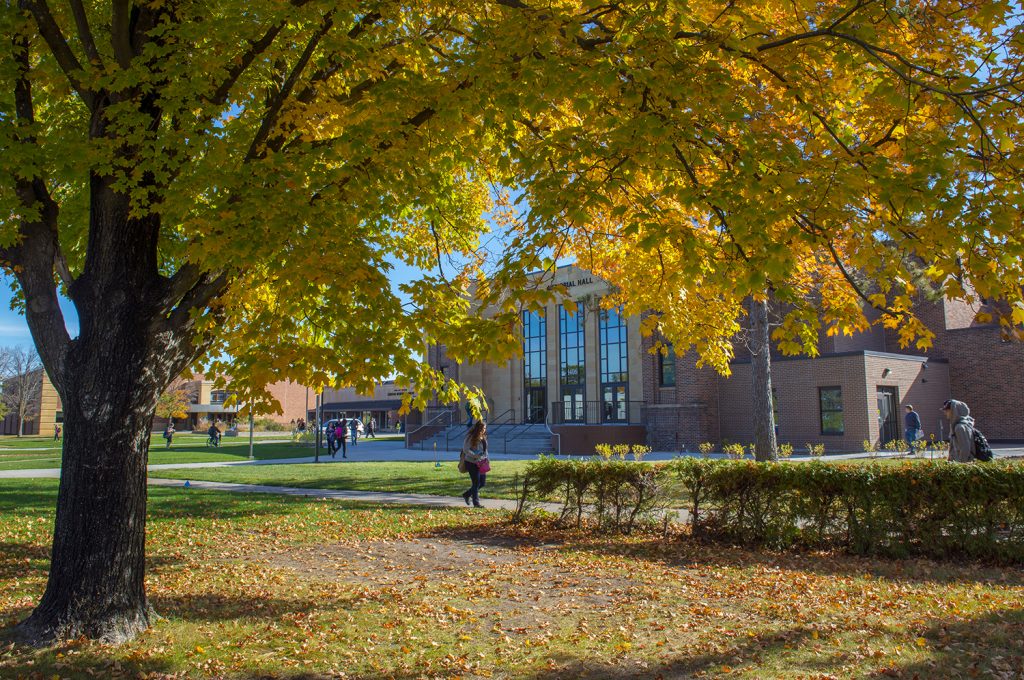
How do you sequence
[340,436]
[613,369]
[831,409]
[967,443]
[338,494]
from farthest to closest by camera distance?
[613,369] < [340,436] < [831,409] < [338,494] < [967,443]

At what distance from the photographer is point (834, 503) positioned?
8227 millimetres

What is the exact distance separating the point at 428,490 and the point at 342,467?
8.34 metres

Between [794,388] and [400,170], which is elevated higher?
[400,170]

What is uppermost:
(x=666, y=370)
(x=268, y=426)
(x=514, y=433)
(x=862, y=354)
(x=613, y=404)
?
(x=862, y=354)

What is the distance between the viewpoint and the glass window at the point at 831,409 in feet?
83.0

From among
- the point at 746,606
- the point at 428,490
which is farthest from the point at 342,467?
the point at 746,606

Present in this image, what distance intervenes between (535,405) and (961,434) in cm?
2957

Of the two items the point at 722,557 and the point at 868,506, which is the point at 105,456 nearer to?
the point at 722,557

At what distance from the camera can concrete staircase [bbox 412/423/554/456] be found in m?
29.5

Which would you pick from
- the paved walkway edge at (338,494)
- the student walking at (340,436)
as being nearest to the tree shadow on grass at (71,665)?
the paved walkway edge at (338,494)

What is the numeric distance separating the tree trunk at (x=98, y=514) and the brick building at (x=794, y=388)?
17.6 metres

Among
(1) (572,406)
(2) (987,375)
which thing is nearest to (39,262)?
(1) (572,406)

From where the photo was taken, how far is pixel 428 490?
15.2m

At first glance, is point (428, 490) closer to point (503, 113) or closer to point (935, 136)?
point (503, 113)
